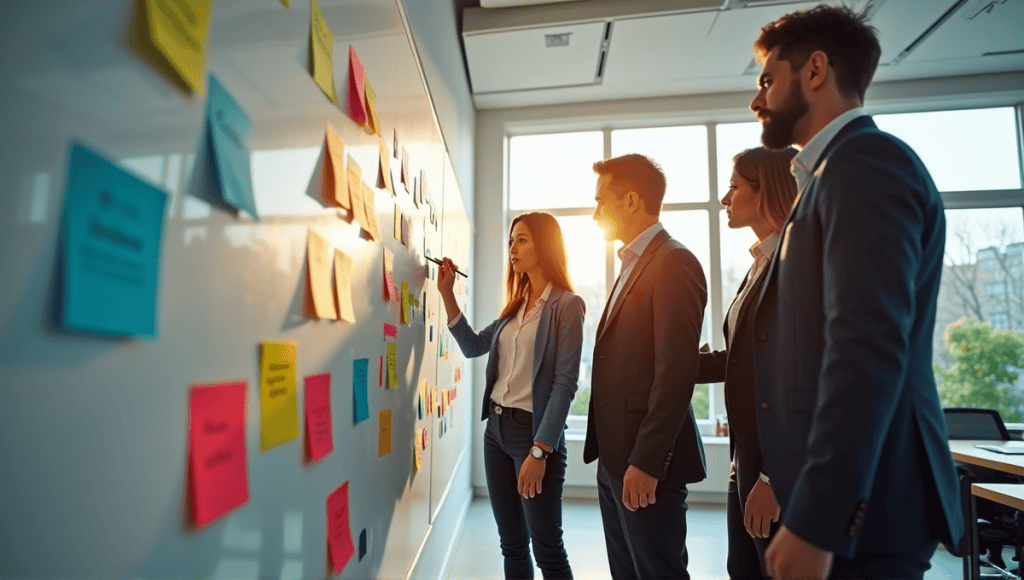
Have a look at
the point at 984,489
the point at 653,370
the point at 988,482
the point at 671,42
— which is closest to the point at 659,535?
the point at 653,370

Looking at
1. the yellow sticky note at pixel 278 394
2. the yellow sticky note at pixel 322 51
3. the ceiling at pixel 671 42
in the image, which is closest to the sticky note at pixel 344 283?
the yellow sticky note at pixel 278 394

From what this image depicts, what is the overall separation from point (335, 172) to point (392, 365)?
0.56 m

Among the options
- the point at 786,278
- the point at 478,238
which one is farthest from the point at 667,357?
the point at 478,238

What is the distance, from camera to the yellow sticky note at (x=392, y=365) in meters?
1.20

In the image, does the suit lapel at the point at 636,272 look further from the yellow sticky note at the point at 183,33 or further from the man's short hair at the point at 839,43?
the yellow sticky note at the point at 183,33

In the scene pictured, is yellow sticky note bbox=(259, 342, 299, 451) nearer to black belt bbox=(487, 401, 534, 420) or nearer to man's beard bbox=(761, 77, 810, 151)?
man's beard bbox=(761, 77, 810, 151)

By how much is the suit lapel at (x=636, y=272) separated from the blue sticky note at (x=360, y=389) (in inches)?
26.7

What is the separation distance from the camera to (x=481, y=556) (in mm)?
2684

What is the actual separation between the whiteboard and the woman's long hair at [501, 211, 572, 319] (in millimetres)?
946

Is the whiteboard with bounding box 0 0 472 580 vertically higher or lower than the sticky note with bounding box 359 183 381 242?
lower

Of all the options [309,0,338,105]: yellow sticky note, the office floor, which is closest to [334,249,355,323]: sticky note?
[309,0,338,105]: yellow sticky note

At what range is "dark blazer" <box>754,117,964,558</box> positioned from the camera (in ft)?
2.03

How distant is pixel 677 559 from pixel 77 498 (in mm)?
1195

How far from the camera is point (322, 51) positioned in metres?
0.80
